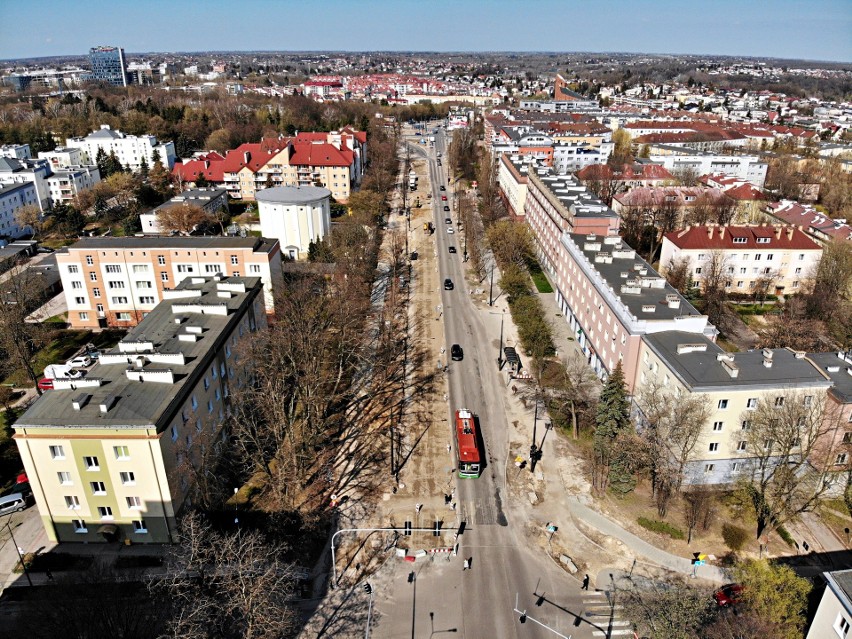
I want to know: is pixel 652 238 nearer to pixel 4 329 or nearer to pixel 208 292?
pixel 208 292

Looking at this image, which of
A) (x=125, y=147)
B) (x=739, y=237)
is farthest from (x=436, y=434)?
(x=125, y=147)

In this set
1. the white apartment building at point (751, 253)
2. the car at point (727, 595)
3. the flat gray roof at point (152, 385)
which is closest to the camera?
the car at point (727, 595)

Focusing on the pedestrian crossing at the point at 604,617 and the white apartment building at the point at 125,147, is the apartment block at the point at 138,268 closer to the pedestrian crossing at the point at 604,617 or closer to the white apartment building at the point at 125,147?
the pedestrian crossing at the point at 604,617

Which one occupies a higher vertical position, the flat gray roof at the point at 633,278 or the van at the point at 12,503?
the flat gray roof at the point at 633,278

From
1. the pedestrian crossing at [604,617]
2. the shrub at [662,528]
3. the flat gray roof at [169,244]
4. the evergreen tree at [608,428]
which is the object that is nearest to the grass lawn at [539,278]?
the flat gray roof at [169,244]

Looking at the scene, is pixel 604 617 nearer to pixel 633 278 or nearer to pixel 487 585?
pixel 487 585

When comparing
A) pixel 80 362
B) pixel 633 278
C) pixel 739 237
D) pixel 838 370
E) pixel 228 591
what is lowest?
pixel 80 362

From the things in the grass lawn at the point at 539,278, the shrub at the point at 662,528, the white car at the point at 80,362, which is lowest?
the shrub at the point at 662,528
